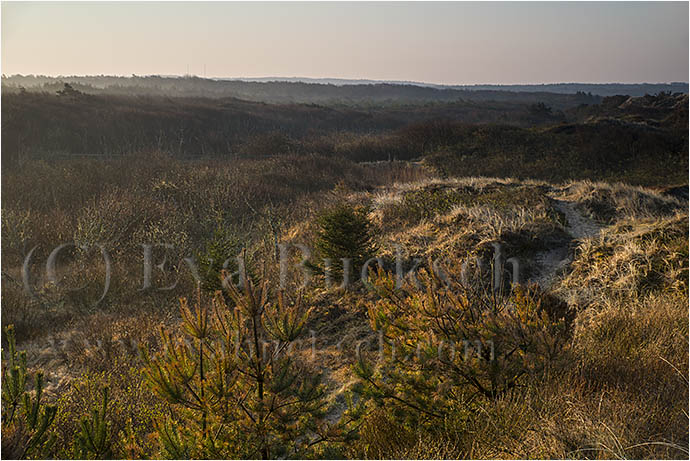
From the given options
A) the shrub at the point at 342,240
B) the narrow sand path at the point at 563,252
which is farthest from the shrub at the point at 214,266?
the narrow sand path at the point at 563,252

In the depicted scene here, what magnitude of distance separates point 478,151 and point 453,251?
14395 mm

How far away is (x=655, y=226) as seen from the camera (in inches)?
255

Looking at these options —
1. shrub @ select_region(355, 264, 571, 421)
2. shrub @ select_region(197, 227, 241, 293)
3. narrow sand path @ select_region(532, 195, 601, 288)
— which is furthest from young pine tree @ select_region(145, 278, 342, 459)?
narrow sand path @ select_region(532, 195, 601, 288)

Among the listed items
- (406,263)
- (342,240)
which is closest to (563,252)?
(406,263)

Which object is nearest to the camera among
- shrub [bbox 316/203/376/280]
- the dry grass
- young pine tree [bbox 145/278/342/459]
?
young pine tree [bbox 145/278/342/459]

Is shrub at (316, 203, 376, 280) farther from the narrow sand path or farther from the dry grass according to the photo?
the narrow sand path

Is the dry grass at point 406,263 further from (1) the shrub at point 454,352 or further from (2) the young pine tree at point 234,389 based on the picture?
(2) the young pine tree at point 234,389

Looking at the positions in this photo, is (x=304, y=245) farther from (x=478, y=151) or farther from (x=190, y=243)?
(x=478, y=151)

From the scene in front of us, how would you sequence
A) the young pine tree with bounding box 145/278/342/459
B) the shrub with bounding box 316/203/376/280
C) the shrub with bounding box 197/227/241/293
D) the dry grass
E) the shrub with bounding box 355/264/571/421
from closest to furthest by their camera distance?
the young pine tree with bounding box 145/278/342/459 → the dry grass → the shrub with bounding box 355/264/571/421 → the shrub with bounding box 197/227/241/293 → the shrub with bounding box 316/203/376/280

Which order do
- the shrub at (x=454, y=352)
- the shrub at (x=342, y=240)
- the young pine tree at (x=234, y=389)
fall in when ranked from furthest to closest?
the shrub at (x=342, y=240), the shrub at (x=454, y=352), the young pine tree at (x=234, y=389)

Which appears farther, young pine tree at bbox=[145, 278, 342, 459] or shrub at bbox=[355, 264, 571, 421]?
shrub at bbox=[355, 264, 571, 421]

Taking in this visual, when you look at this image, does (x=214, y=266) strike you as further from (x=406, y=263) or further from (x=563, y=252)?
(x=563, y=252)

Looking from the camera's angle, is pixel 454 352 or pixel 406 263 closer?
pixel 454 352

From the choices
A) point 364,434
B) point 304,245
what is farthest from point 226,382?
point 304,245
